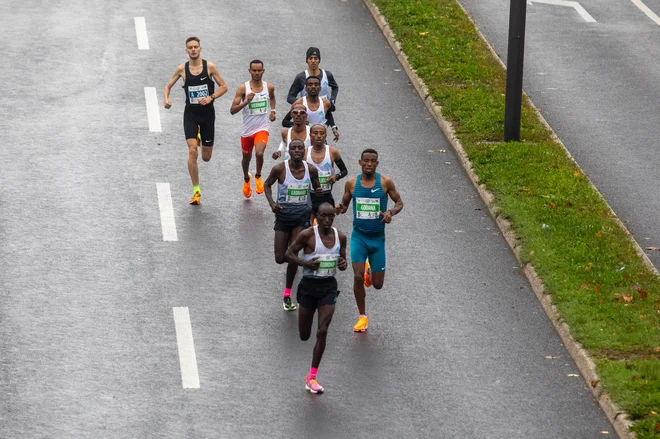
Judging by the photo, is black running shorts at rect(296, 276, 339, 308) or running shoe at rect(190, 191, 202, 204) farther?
running shoe at rect(190, 191, 202, 204)

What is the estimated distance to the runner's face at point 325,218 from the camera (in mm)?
13328

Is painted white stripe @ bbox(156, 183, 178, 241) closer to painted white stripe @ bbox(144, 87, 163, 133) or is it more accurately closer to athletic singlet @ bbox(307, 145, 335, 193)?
painted white stripe @ bbox(144, 87, 163, 133)

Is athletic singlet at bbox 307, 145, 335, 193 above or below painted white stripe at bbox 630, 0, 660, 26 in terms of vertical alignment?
above

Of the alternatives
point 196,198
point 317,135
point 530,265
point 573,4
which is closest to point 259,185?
point 196,198

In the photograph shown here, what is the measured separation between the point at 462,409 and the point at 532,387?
0.94m

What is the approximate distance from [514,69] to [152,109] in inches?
227

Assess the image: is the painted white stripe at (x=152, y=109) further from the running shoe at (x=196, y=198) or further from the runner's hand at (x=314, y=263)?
the runner's hand at (x=314, y=263)

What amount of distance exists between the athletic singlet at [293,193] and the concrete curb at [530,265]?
9.72ft

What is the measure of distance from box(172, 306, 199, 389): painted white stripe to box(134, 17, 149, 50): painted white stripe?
394 inches

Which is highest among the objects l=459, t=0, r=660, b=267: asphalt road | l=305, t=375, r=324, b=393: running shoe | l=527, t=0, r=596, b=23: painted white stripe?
l=305, t=375, r=324, b=393: running shoe

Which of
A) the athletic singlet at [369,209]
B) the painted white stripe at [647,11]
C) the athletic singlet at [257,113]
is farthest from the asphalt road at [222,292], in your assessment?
the painted white stripe at [647,11]

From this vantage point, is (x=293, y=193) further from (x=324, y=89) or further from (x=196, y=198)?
(x=324, y=89)

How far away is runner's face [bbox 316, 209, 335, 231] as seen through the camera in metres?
13.3

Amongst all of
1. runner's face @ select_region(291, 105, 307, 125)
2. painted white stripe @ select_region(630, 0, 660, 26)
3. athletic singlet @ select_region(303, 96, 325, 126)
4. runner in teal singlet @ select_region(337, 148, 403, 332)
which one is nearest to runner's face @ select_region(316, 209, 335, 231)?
runner in teal singlet @ select_region(337, 148, 403, 332)
